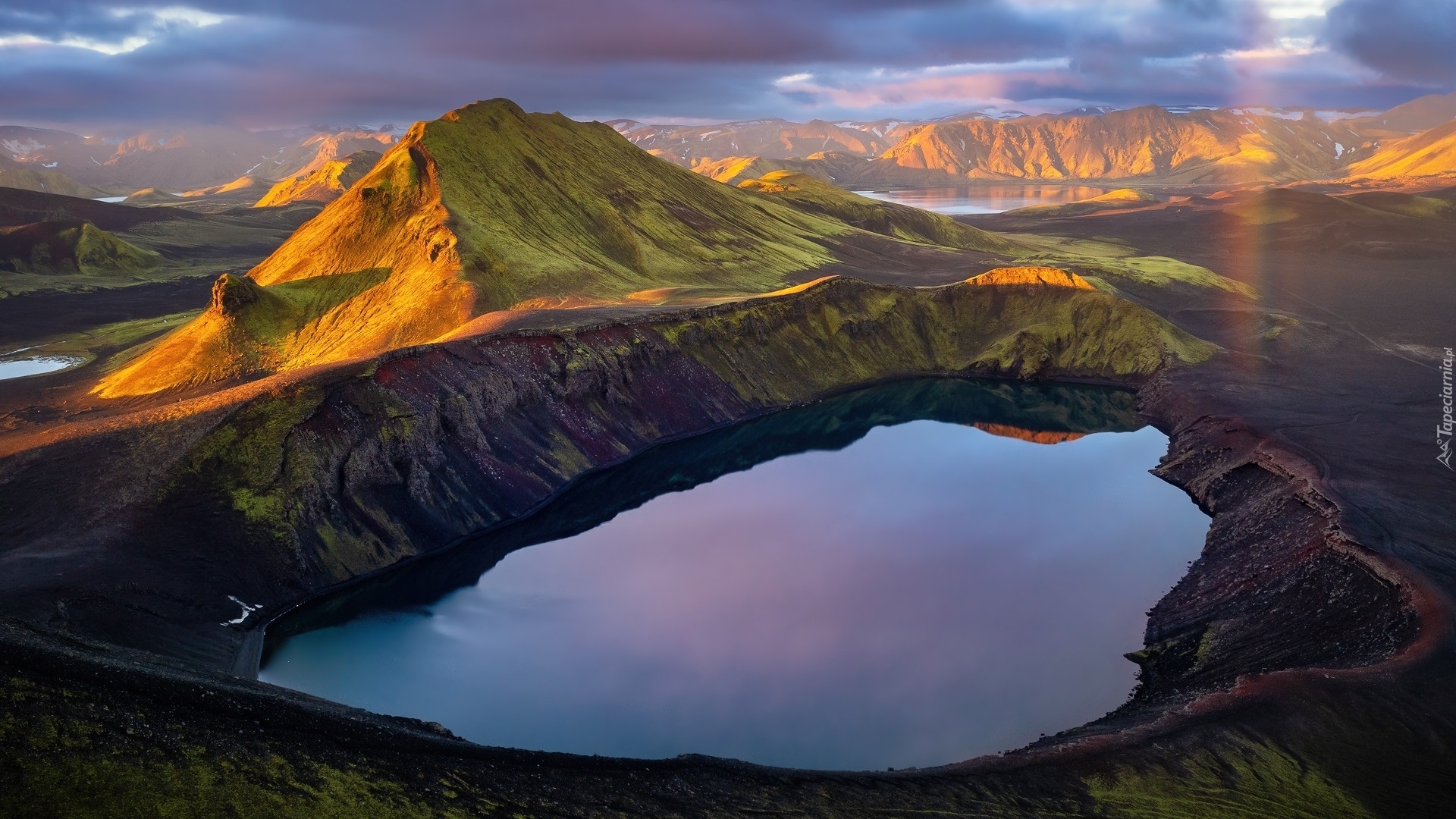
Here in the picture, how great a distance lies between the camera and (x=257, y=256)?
7106 inches

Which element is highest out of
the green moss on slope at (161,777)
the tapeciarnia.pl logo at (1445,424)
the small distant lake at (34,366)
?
the tapeciarnia.pl logo at (1445,424)

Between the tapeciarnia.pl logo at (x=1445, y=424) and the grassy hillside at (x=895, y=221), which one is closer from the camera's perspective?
the tapeciarnia.pl logo at (x=1445, y=424)

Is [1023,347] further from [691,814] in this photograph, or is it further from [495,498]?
[691,814]

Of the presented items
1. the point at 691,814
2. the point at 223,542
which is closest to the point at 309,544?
the point at 223,542

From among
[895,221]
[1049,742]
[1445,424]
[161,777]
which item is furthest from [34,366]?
[895,221]

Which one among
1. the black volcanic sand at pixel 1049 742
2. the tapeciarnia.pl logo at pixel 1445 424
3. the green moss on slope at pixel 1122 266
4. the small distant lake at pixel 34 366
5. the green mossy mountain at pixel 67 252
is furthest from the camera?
the green mossy mountain at pixel 67 252

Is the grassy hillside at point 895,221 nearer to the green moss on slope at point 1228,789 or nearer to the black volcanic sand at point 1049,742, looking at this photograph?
the black volcanic sand at point 1049,742

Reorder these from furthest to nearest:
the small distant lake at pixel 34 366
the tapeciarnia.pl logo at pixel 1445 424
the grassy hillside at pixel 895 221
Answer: the grassy hillside at pixel 895 221, the small distant lake at pixel 34 366, the tapeciarnia.pl logo at pixel 1445 424

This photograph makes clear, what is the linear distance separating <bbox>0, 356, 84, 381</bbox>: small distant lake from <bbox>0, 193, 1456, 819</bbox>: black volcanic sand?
2323 inches

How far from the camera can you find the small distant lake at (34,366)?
276 feet

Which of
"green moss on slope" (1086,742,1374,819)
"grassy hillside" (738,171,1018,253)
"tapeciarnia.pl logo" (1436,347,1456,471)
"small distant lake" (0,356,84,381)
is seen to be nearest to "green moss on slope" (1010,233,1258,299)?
"grassy hillside" (738,171,1018,253)

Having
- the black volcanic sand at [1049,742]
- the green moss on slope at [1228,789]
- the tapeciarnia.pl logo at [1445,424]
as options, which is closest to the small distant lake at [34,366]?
the black volcanic sand at [1049,742]

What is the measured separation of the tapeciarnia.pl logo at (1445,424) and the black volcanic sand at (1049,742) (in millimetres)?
9704

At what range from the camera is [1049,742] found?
32.0 m
